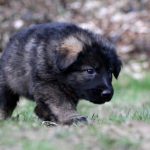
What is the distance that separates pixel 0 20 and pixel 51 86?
9400mm

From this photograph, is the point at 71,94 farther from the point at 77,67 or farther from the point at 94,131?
the point at 94,131

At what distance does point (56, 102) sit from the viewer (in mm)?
7383

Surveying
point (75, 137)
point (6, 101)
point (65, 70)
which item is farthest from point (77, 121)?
point (6, 101)

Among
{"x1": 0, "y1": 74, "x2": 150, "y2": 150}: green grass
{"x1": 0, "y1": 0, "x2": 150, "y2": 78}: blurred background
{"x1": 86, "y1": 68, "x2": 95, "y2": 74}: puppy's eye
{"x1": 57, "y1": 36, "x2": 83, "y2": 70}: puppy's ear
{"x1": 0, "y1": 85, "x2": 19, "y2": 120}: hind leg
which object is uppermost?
{"x1": 57, "y1": 36, "x2": 83, "y2": 70}: puppy's ear

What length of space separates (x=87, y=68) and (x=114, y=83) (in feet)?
23.7

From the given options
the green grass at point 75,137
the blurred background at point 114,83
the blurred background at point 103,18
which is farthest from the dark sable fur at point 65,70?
the blurred background at point 103,18

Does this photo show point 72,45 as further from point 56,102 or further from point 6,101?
point 6,101

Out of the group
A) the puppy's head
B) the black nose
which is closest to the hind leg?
the puppy's head

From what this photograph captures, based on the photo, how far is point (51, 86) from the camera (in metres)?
Result: 7.46

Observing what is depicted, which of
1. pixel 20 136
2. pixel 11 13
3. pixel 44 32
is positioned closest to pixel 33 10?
pixel 11 13

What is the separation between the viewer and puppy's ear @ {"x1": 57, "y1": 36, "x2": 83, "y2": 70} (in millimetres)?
7340

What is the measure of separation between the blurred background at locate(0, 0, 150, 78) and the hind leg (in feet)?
22.6

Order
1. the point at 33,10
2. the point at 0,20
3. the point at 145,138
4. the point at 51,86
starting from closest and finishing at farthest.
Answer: the point at 145,138, the point at 51,86, the point at 0,20, the point at 33,10

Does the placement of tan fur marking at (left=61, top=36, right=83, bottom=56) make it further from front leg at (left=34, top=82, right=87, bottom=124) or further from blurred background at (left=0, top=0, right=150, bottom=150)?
blurred background at (left=0, top=0, right=150, bottom=150)
